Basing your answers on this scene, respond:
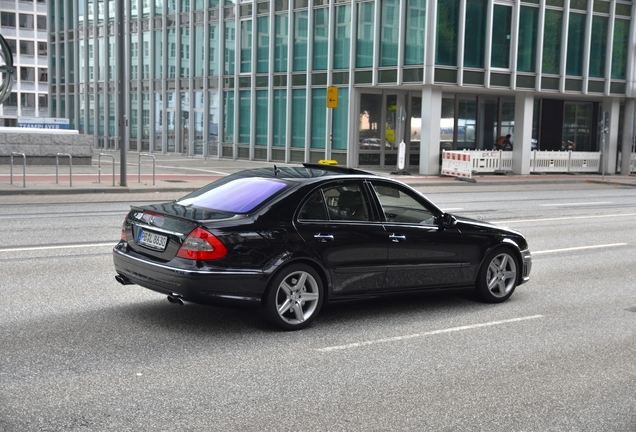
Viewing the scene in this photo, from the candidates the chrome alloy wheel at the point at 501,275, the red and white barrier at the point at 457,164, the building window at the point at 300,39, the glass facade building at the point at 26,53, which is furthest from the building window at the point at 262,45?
the glass facade building at the point at 26,53

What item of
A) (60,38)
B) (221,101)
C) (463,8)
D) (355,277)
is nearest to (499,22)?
(463,8)

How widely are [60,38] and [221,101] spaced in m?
22.8

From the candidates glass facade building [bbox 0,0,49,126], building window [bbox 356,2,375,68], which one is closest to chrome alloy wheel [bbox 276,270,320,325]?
building window [bbox 356,2,375,68]

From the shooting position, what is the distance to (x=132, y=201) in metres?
20.5

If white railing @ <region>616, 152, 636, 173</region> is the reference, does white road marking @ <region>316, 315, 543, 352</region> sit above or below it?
below

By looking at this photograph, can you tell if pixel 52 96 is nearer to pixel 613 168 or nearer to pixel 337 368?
pixel 613 168

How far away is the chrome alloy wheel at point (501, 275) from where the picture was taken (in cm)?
892

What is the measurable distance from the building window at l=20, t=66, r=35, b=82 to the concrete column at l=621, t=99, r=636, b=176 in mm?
82521

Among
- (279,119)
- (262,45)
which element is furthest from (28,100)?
(279,119)

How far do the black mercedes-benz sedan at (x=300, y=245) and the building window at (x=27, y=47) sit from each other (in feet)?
340

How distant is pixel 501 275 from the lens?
29.6 feet

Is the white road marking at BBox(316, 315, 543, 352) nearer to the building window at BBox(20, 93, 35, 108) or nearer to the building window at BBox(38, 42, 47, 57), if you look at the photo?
the building window at BBox(20, 93, 35, 108)

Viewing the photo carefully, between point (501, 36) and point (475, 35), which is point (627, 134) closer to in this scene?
point (501, 36)

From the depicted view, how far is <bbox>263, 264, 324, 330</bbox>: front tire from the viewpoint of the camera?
718 centimetres
